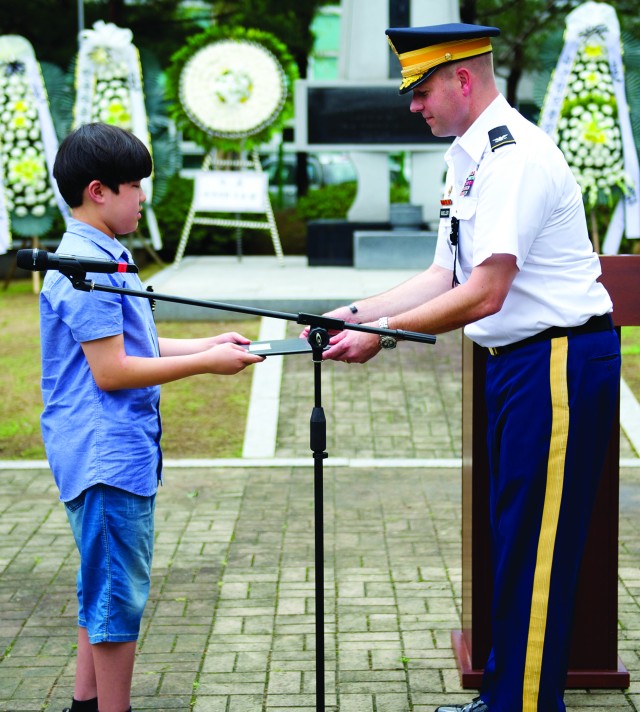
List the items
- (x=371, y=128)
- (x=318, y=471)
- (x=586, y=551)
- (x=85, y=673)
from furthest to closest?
(x=371, y=128) < (x=586, y=551) < (x=85, y=673) < (x=318, y=471)

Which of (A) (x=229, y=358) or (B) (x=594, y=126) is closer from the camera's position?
(A) (x=229, y=358)

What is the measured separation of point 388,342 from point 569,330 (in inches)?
19.4

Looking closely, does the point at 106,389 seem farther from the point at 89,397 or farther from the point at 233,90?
the point at 233,90

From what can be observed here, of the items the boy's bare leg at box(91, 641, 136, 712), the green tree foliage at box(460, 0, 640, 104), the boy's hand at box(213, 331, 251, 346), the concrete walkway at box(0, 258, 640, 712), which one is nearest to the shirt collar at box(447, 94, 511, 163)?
the boy's hand at box(213, 331, 251, 346)

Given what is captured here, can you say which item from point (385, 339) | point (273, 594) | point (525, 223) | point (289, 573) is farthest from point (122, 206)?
point (289, 573)

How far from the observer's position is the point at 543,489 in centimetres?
310

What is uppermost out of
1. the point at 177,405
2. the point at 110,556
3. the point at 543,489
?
the point at 543,489

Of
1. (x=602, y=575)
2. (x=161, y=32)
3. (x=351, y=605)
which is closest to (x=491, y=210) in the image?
(x=602, y=575)

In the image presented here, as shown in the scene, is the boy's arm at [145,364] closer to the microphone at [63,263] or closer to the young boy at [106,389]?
the young boy at [106,389]

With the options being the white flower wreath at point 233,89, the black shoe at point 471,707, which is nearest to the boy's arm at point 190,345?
the black shoe at point 471,707

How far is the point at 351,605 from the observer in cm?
449

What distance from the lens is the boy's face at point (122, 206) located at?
293cm

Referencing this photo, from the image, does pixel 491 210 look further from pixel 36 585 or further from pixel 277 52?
pixel 277 52

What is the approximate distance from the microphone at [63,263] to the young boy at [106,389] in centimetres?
15
